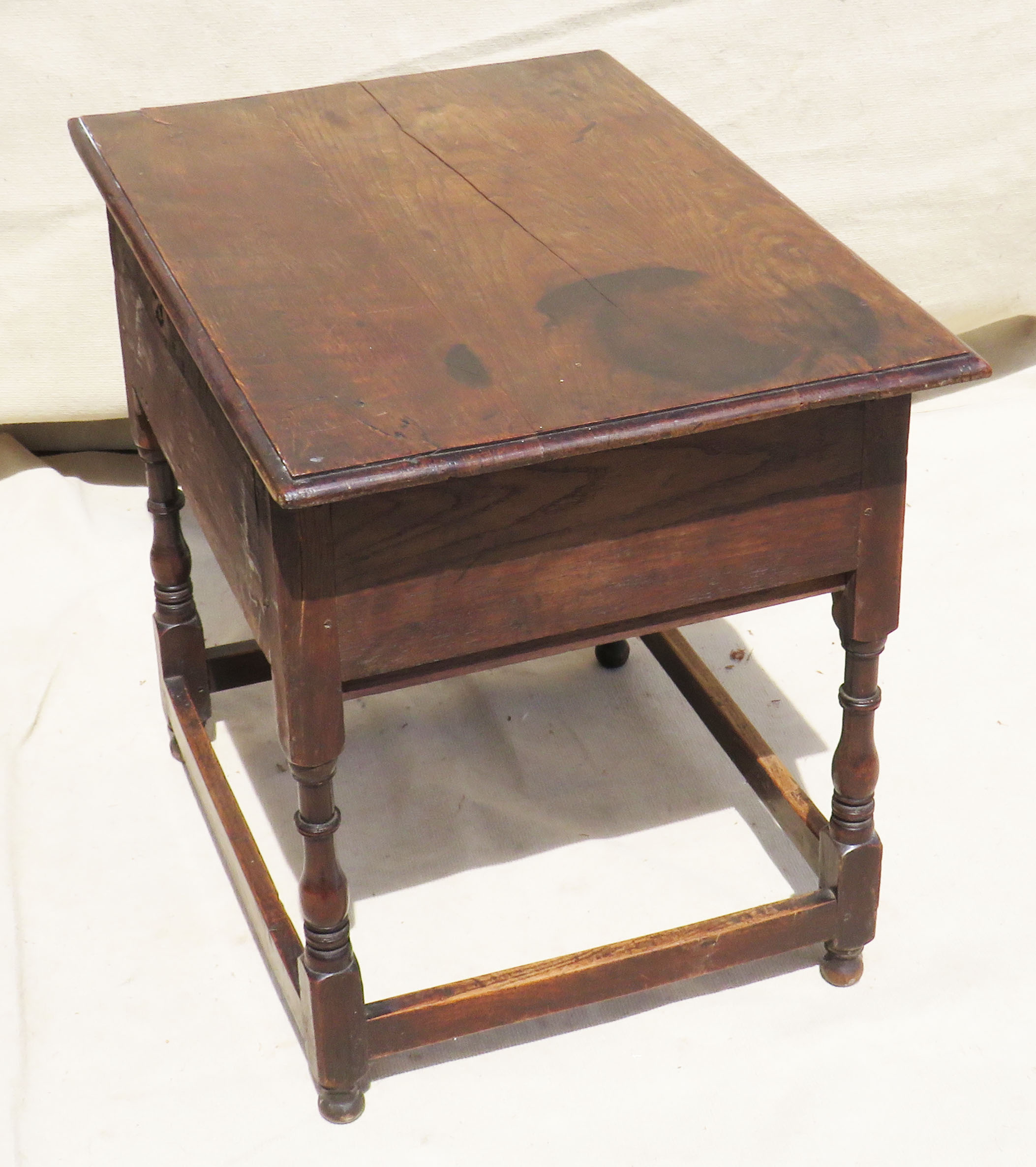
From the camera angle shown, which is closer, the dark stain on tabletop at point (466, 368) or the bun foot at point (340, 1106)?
the dark stain on tabletop at point (466, 368)

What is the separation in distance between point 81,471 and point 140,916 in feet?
3.43

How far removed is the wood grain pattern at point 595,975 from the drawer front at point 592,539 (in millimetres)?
379

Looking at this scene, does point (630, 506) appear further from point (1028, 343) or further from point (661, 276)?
point (1028, 343)

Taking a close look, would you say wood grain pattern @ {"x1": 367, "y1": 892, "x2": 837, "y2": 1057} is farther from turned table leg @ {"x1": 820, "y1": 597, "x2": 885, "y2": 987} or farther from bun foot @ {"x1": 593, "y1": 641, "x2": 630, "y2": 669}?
bun foot @ {"x1": 593, "y1": 641, "x2": 630, "y2": 669}

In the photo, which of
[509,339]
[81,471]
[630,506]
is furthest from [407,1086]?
[81,471]

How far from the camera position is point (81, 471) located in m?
2.76

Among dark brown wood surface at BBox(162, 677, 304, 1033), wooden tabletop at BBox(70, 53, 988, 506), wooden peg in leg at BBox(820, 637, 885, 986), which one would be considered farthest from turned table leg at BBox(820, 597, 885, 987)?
dark brown wood surface at BBox(162, 677, 304, 1033)

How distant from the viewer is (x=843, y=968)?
1810 millimetres

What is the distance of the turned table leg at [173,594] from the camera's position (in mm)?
1991

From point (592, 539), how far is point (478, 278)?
0.27 metres

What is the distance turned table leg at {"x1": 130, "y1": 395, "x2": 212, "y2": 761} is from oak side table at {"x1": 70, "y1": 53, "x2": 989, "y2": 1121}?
5.9 inches

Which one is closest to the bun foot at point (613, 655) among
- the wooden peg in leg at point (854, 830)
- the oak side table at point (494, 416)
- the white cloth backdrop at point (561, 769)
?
the white cloth backdrop at point (561, 769)

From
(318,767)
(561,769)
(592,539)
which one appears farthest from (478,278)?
(561,769)

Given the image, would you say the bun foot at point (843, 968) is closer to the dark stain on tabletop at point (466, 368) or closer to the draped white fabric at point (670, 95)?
the dark stain on tabletop at point (466, 368)
